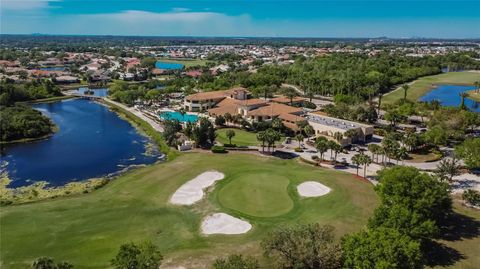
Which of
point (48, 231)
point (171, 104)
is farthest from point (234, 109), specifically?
point (48, 231)

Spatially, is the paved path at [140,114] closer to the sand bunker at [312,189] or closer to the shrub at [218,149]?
the shrub at [218,149]

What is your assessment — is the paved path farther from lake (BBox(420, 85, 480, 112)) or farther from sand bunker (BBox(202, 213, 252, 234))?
lake (BBox(420, 85, 480, 112))

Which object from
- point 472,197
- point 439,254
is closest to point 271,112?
point 472,197

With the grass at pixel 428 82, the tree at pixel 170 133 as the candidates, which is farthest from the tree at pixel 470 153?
the grass at pixel 428 82

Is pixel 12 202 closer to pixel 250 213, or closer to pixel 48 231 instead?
pixel 48 231

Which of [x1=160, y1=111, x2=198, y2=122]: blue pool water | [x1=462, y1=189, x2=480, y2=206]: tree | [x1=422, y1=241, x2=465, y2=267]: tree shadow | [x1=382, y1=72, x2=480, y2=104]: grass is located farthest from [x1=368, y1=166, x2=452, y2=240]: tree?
[x1=382, y1=72, x2=480, y2=104]: grass

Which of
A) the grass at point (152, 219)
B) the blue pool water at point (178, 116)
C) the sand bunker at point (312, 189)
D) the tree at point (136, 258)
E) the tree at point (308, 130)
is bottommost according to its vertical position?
the grass at point (152, 219)

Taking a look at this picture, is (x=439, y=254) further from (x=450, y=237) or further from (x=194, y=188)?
(x=194, y=188)
